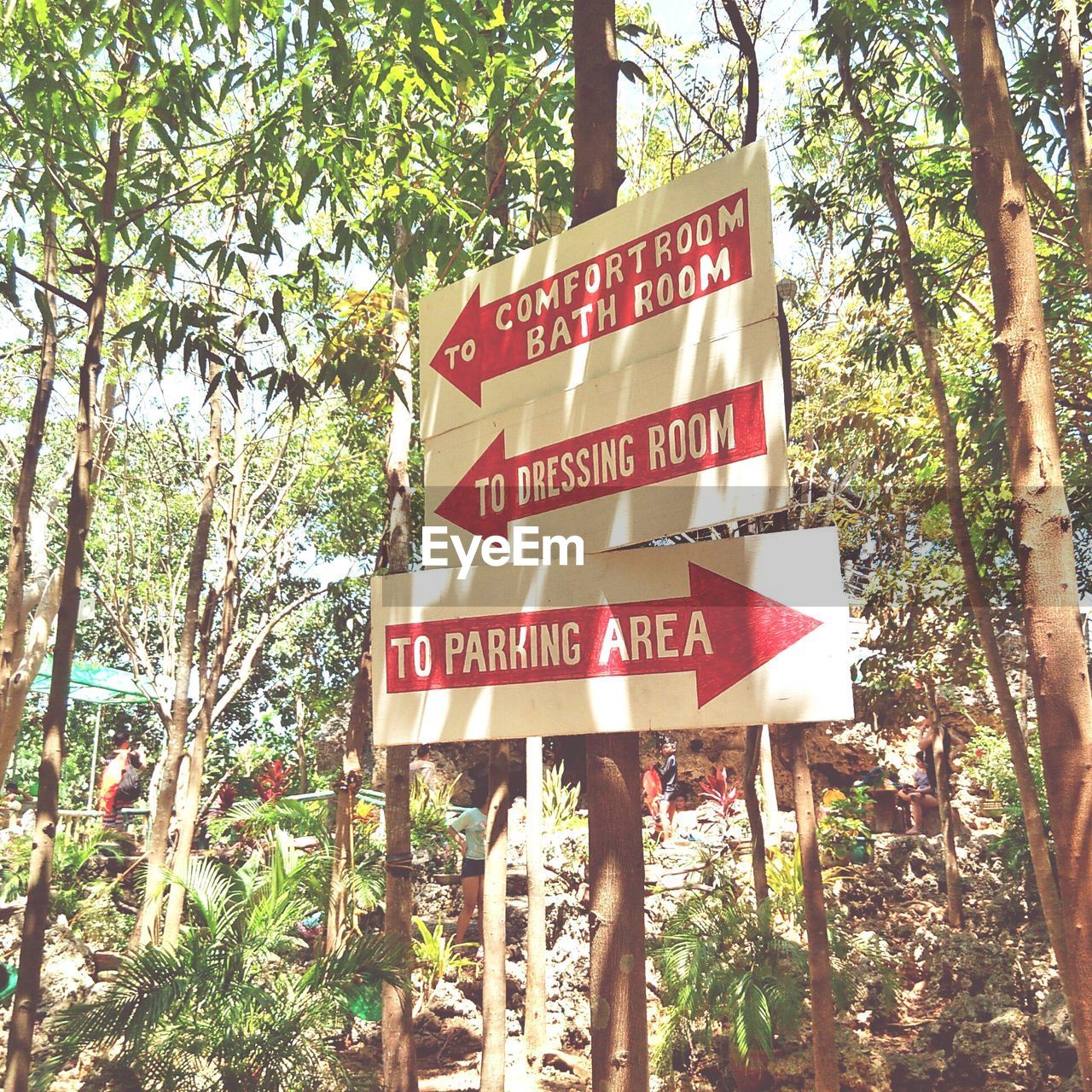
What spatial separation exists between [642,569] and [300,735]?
17091 millimetres

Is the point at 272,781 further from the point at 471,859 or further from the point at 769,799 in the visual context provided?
the point at 769,799

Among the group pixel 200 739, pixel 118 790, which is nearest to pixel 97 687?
pixel 118 790

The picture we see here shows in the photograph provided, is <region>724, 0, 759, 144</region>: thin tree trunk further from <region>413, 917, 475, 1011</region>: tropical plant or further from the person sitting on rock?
the person sitting on rock

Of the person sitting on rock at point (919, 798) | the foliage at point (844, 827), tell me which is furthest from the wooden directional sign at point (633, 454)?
the person sitting on rock at point (919, 798)

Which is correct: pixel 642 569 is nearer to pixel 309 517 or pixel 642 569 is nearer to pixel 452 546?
pixel 452 546

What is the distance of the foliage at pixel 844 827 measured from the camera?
40.8 ft

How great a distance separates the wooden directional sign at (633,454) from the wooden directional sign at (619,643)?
0.32ft

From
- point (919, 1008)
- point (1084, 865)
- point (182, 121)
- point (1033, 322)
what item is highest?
point (182, 121)

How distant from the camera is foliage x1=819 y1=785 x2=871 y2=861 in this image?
12422 millimetres

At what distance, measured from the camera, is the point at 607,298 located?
2.22 metres

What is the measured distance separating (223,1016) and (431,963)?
512 cm

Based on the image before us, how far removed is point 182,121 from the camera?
429 centimetres

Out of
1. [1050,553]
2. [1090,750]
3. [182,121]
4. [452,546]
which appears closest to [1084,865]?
[1090,750]

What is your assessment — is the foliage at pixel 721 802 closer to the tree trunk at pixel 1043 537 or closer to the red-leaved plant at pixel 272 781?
the red-leaved plant at pixel 272 781
